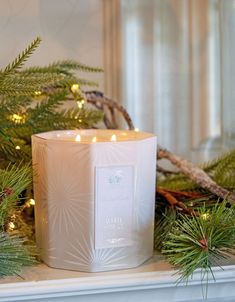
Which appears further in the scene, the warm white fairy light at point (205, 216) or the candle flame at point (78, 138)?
the candle flame at point (78, 138)

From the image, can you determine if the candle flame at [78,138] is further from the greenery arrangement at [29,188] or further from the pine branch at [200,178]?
the pine branch at [200,178]

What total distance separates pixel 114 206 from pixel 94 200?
26 mm

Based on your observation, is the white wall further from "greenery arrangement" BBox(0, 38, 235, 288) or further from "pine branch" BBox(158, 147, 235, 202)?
"pine branch" BBox(158, 147, 235, 202)

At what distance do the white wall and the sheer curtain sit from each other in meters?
0.06

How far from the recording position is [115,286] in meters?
0.54

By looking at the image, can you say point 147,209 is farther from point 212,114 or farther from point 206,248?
point 212,114

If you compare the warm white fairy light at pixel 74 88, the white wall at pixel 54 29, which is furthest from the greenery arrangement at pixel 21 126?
the white wall at pixel 54 29

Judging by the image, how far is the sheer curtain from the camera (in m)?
0.97

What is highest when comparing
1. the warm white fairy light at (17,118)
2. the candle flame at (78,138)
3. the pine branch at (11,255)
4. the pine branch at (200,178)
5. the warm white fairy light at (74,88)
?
the warm white fairy light at (74,88)

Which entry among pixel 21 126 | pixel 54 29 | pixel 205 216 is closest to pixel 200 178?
pixel 205 216

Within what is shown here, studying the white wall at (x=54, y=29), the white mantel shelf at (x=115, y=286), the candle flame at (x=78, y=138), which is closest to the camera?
the white mantel shelf at (x=115, y=286)

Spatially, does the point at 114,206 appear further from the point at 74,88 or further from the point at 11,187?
the point at 74,88

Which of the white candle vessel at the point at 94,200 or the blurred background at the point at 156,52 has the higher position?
the blurred background at the point at 156,52

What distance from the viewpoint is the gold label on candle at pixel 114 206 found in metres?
0.55
